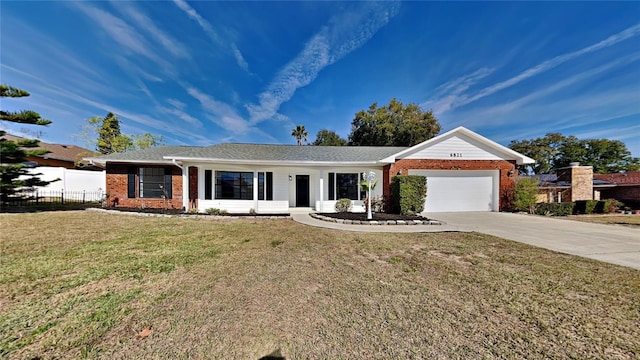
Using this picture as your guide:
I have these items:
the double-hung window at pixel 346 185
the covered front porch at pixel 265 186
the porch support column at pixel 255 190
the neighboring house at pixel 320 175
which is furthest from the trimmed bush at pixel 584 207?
the porch support column at pixel 255 190

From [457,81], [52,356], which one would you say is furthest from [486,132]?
[52,356]

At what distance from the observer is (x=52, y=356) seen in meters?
1.96

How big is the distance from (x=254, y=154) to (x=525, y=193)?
595 inches

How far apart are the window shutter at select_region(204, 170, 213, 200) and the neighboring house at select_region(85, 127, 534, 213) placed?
48mm

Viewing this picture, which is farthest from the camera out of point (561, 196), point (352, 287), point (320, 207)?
point (561, 196)

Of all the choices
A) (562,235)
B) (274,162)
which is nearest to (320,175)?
(274,162)

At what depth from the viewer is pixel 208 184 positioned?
11977 millimetres

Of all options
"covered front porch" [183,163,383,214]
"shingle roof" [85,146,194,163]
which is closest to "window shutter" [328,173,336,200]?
"covered front porch" [183,163,383,214]

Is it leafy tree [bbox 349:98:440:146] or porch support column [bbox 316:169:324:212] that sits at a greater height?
leafy tree [bbox 349:98:440:146]

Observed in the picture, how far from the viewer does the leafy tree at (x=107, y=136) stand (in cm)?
2668

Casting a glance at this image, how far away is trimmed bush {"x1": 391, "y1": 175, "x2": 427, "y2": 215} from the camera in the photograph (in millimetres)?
10719

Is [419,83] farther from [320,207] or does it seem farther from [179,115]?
[179,115]

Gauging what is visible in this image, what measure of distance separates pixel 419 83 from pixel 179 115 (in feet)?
74.1

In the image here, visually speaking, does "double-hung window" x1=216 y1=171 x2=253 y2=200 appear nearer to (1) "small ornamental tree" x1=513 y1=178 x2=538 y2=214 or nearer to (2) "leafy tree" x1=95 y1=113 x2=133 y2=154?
(1) "small ornamental tree" x1=513 y1=178 x2=538 y2=214
